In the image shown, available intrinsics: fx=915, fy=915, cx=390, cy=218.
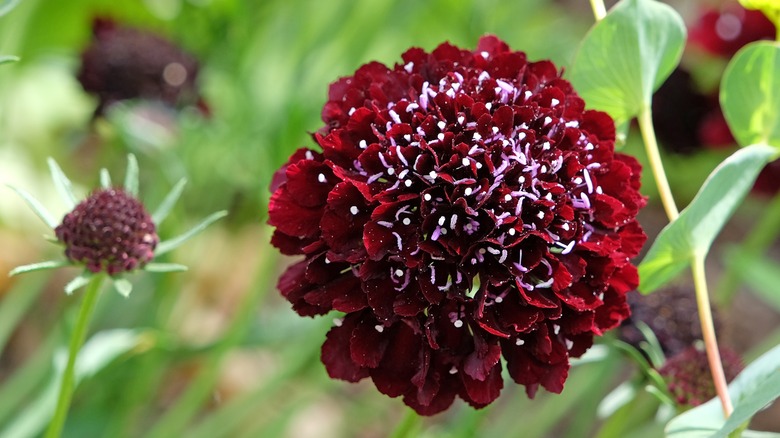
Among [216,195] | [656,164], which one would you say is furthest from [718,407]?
[216,195]

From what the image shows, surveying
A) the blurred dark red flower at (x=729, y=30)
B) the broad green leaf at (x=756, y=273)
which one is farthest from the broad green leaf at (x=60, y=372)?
the blurred dark red flower at (x=729, y=30)

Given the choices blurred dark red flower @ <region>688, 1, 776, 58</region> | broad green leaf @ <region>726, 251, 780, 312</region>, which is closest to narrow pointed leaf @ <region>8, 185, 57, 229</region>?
broad green leaf @ <region>726, 251, 780, 312</region>

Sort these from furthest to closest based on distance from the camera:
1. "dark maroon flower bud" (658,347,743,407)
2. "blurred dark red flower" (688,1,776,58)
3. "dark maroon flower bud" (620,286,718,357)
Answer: "blurred dark red flower" (688,1,776,58) < "dark maroon flower bud" (620,286,718,357) < "dark maroon flower bud" (658,347,743,407)

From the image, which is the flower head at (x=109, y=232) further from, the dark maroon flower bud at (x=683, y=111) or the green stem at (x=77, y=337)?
the dark maroon flower bud at (x=683, y=111)

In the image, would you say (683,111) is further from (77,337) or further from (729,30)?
(77,337)

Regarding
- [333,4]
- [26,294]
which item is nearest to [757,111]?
[26,294]

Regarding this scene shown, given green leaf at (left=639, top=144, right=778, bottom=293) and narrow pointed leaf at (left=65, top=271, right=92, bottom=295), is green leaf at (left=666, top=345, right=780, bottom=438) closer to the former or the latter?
green leaf at (left=639, top=144, right=778, bottom=293)
